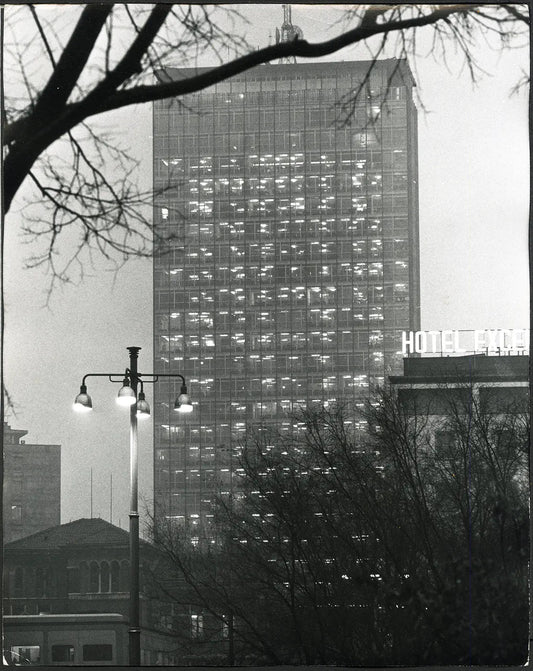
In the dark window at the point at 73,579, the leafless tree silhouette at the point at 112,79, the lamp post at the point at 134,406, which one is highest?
the leafless tree silhouette at the point at 112,79

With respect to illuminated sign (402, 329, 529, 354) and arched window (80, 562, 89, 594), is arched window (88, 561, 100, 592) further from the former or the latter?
illuminated sign (402, 329, 529, 354)

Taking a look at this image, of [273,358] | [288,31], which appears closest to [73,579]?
[273,358]

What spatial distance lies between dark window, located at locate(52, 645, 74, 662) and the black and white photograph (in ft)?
0.06

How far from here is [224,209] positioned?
13.6 feet

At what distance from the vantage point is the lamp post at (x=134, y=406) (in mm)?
3939

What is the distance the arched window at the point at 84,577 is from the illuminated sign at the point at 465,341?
63.3 inches

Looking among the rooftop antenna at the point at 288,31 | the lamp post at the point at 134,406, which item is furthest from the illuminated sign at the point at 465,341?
the rooftop antenna at the point at 288,31

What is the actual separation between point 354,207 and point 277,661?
1.87m

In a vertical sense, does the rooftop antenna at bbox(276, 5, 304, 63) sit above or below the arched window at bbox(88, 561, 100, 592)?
above

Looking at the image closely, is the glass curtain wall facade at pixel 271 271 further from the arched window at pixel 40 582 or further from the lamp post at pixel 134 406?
the arched window at pixel 40 582

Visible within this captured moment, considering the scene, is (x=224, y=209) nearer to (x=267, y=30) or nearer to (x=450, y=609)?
(x=267, y=30)

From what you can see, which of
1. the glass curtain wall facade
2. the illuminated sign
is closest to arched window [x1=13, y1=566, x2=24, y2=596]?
the glass curtain wall facade

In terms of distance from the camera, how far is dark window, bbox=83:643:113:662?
367 cm

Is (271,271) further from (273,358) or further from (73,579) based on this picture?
(73,579)
